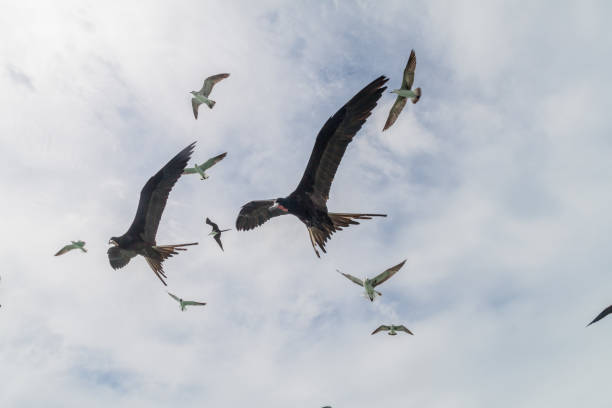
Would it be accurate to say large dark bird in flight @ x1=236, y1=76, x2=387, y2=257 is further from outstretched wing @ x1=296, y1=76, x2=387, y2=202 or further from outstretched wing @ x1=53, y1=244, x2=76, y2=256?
outstretched wing @ x1=53, y1=244, x2=76, y2=256

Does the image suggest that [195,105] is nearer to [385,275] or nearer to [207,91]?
[207,91]

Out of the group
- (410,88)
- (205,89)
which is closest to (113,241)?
(205,89)

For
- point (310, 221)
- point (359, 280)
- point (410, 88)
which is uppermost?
point (410, 88)

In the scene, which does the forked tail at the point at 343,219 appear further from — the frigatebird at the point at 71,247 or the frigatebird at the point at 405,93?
the frigatebird at the point at 71,247

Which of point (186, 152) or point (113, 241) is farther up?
point (186, 152)

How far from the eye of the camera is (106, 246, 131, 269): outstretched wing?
18.9 m

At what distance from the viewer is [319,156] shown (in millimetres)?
14297

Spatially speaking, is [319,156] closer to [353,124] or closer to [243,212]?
[353,124]

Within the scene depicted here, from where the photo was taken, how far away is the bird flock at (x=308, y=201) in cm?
1340

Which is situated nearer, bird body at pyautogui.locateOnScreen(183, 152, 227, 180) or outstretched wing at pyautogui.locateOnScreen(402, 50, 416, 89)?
outstretched wing at pyautogui.locateOnScreen(402, 50, 416, 89)

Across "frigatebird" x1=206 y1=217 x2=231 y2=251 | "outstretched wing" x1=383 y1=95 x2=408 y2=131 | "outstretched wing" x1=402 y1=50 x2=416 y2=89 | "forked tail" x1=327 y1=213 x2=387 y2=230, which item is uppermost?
"outstretched wing" x1=402 y1=50 x2=416 y2=89

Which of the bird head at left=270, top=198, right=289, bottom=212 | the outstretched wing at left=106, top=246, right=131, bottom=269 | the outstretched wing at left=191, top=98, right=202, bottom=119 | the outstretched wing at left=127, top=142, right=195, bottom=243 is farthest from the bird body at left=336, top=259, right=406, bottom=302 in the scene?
the outstretched wing at left=191, top=98, right=202, bottom=119

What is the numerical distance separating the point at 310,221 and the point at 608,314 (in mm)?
8207

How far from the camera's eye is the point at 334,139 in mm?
13766
